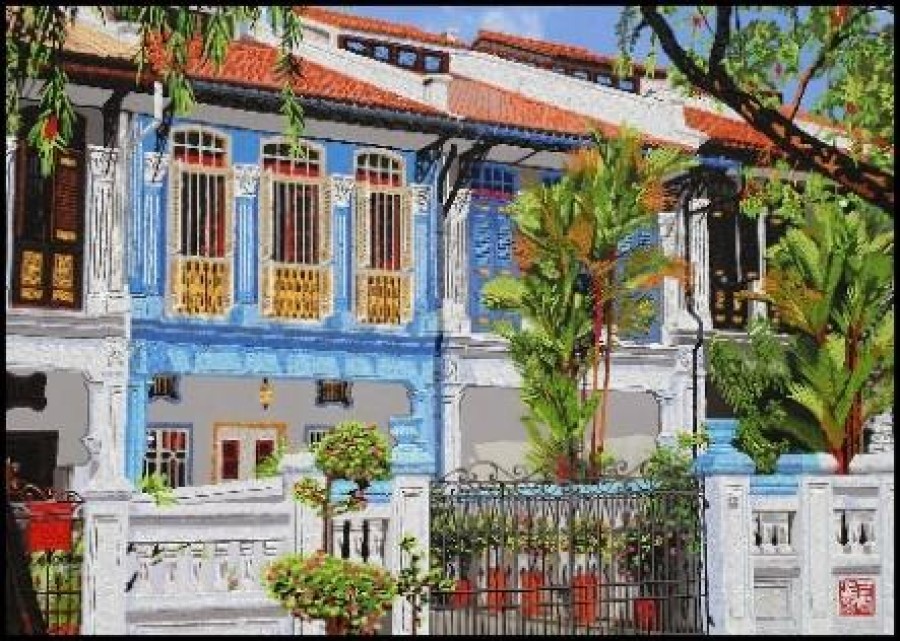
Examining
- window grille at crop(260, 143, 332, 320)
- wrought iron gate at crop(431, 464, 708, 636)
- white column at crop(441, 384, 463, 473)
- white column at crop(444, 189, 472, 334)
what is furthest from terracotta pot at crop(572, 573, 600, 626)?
window grille at crop(260, 143, 332, 320)

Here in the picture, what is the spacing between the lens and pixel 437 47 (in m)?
14.5

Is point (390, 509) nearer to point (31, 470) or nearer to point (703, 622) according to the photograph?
point (703, 622)

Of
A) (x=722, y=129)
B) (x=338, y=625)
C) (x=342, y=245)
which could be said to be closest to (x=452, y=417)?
(x=342, y=245)

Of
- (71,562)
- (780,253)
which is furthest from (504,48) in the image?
(71,562)

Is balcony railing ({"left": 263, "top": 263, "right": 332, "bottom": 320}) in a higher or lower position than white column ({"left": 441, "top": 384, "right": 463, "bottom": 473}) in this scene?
higher

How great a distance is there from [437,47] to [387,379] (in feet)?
11.3

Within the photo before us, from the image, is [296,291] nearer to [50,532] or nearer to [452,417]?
[452,417]

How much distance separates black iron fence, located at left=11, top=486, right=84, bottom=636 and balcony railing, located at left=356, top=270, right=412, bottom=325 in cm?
505

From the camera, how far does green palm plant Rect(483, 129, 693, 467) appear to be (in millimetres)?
12984

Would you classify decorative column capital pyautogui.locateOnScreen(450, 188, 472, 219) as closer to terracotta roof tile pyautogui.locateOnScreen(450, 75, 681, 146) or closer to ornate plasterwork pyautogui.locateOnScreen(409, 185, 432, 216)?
ornate plasterwork pyautogui.locateOnScreen(409, 185, 432, 216)

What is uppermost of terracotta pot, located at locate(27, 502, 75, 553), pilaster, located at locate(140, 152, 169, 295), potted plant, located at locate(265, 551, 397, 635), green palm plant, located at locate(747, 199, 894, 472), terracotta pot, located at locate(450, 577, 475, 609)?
pilaster, located at locate(140, 152, 169, 295)

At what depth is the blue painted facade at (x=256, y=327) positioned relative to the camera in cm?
1343

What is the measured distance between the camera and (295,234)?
1420 cm

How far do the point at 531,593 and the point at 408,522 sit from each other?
1.41 metres
